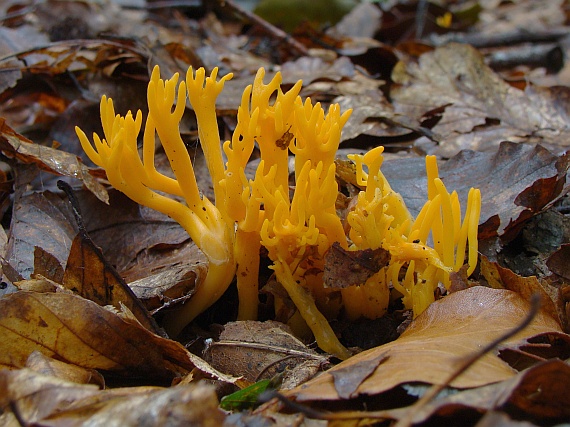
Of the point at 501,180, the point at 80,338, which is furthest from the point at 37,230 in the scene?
the point at 501,180

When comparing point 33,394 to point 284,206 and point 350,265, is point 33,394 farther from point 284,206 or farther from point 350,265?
point 350,265

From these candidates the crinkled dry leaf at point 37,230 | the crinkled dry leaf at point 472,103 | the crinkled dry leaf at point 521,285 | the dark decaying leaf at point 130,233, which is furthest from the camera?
the crinkled dry leaf at point 472,103

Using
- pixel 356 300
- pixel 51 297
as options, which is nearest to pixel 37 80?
pixel 51 297

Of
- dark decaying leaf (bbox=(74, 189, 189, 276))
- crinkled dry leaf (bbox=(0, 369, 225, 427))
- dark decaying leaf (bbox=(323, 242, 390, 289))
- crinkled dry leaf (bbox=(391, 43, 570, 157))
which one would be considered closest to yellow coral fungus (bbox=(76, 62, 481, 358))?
Answer: dark decaying leaf (bbox=(323, 242, 390, 289))

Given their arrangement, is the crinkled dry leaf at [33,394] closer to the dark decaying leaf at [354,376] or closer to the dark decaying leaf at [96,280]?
the dark decaying leaf at [96,280]

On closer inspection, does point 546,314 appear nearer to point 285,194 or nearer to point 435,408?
point 435,408

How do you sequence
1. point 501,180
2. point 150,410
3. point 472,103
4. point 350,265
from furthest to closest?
point 472,103 → point 501,180 → point 350,265 → point 150,410

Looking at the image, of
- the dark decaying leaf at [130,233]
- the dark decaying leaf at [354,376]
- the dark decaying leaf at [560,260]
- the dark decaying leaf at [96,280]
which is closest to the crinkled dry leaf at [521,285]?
the dark decaying leaf at [560,260]
